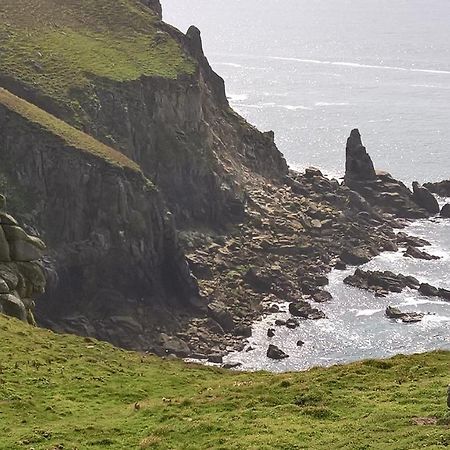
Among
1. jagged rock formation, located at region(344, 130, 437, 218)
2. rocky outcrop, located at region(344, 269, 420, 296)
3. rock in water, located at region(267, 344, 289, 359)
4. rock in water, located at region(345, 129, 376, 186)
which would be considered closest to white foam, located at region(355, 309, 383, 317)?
rocky outcrop, located at region(344, 269, 420, 296)

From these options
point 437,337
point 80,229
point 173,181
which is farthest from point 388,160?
point 80,229

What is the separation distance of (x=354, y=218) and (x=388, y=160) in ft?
174

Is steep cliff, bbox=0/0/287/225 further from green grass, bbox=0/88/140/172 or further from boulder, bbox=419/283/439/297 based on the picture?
boulder, bbox=419/283/439/297

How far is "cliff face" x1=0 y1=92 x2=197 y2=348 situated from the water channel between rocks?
1192cm

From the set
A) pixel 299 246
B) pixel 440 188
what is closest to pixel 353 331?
pixel 299 246

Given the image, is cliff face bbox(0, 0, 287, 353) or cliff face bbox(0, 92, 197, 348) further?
cliff face bbox(0, 0, 287, 353)

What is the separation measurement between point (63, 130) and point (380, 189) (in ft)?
218

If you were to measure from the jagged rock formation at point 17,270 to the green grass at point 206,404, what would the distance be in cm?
584

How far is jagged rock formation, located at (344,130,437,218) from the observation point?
469 feet

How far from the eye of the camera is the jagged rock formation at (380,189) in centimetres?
14288

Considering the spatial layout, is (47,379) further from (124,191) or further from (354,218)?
(354,218)

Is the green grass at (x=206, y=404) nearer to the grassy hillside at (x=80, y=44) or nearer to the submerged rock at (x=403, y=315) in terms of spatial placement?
the submerged rock at (x=403, y=315)

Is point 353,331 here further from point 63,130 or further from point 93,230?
point 63,130

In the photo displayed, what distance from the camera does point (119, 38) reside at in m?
136
